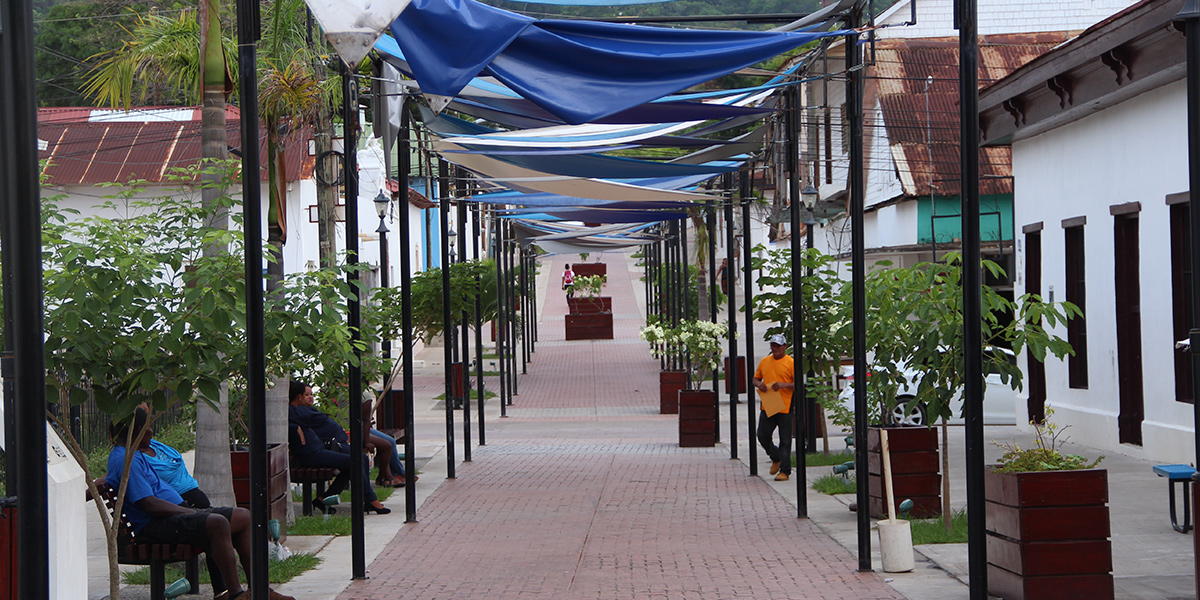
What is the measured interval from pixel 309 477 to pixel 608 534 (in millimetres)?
3004

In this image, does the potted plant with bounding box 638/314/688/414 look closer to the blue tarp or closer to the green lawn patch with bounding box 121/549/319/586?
the green lawn patch with bounding box 121/549/319/586

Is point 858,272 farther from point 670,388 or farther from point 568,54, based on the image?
point 670,388

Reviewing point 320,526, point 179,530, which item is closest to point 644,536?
point 320,526

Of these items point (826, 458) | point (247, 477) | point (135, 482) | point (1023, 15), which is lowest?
point (826, 458)

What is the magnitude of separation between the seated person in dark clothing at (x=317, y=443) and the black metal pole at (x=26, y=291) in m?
7.11

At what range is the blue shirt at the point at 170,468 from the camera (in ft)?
25.3

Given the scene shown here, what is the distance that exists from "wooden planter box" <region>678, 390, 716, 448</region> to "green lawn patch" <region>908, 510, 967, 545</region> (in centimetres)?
767

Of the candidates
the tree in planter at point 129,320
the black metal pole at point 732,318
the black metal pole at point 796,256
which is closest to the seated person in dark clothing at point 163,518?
the tree in planter at point 129,320

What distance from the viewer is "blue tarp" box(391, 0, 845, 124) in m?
6.99

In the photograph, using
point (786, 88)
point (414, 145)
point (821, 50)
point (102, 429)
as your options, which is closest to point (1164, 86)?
point (786, 88)

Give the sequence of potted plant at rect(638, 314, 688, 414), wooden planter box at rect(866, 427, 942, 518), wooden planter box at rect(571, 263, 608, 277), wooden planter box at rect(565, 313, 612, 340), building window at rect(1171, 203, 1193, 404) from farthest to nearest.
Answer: wooden planter box at rect(571, 263, 608, 277) < wooden planter box at rect(565, 313, 612, 340) < potted plant at rect(638, 314, 688, 414) < building window at rect(1171, 203, 1193, 404) < wooden planter box at rect(866, 427, 942, 518)

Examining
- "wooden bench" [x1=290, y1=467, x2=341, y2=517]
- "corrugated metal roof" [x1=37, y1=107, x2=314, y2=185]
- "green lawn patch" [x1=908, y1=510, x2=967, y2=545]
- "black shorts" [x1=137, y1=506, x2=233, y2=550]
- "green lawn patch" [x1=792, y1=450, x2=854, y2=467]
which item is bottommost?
"green lawn patch" [x1=792, y1=450, x2=854, y2=467]

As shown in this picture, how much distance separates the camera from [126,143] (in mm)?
30500

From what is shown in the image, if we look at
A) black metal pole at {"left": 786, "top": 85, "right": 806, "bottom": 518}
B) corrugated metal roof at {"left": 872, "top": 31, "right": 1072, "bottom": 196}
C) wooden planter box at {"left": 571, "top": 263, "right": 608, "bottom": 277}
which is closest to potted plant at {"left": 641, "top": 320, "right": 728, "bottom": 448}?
black metal pole at {"left": 786, "top": 85, "right": 806, "bottom": 518}
